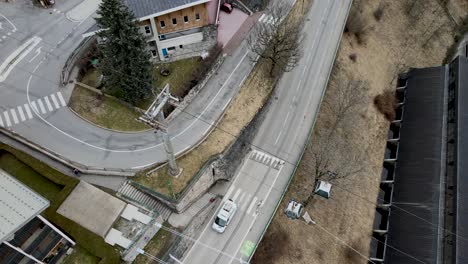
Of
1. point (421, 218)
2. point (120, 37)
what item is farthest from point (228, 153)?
point (421, 218)

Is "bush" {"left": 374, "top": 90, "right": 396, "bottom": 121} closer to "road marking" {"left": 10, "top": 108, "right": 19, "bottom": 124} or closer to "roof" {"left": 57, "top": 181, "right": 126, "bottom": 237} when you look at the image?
"roof" {"left": 57, "top": 181, "right": 126, "bottom": 237}

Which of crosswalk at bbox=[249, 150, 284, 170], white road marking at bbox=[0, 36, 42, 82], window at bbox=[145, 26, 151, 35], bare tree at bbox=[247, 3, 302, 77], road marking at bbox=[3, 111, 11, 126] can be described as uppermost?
bare tree at bbox=[247, 3, 302, 77]

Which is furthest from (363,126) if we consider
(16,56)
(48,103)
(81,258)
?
(16,56)

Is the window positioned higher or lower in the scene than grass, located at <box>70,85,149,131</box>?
higher

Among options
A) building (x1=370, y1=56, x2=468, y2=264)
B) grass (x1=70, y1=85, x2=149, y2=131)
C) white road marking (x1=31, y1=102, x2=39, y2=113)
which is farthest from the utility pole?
building (x1=370, y1=56, x2=468, y2=264)

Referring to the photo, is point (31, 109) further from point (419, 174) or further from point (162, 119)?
point (419, 174)

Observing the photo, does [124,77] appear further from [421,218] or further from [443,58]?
[443,58]
